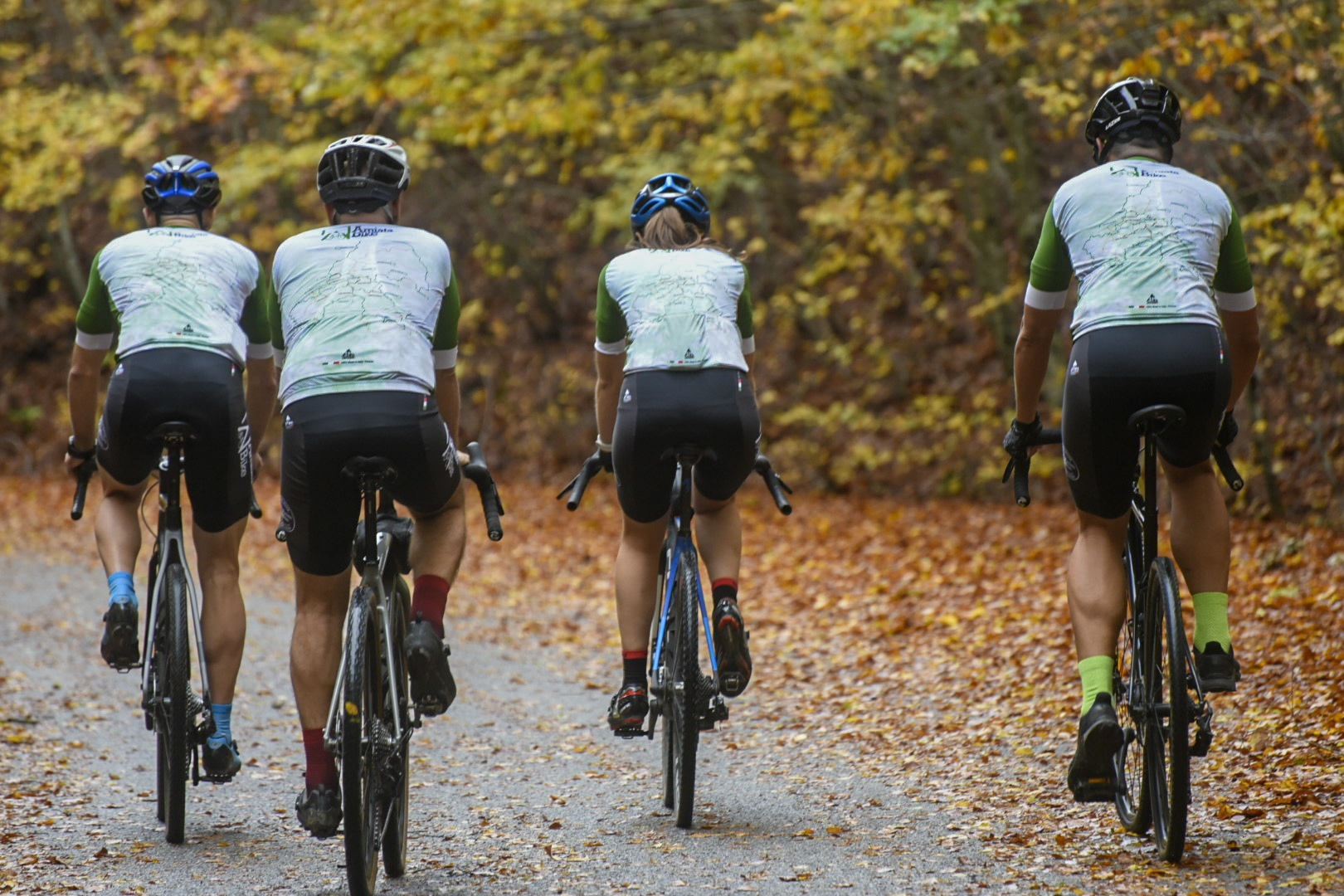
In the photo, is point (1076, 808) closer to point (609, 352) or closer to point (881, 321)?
point (609, 352)

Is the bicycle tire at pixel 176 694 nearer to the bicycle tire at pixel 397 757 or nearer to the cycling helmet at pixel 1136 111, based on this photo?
the bicycle tire at pixel 397 757

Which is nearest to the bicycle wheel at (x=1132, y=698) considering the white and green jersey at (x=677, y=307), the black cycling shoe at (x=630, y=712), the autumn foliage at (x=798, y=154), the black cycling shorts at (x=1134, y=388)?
the black cycling shorts at (x=1134, y=388)

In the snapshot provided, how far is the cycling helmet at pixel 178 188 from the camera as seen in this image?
5.80 m

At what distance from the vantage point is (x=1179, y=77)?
1281 cm

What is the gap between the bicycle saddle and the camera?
441 centimetres

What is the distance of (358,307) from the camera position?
4504mm

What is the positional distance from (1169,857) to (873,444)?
13.1m

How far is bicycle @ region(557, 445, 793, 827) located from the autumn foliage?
18.2 ft

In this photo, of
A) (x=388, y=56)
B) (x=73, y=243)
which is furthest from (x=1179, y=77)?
(x=73, y=243)

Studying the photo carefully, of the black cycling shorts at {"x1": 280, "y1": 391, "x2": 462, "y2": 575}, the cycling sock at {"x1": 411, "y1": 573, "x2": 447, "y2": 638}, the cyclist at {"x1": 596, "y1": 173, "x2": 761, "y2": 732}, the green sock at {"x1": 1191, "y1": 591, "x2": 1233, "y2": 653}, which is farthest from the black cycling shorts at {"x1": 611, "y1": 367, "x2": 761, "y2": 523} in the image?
the green sock at {"x1": 1191, "y1": 591, "x2": 1233, "y2": 653}

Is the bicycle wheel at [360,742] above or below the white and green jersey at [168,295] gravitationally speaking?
below

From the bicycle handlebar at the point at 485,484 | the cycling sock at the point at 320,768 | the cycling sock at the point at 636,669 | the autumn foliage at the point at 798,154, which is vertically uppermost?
the autumn foliage at the point at 798,154

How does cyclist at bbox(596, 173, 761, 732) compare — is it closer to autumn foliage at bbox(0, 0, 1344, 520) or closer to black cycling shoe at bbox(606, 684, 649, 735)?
black cycling shoe at bbox(606, 684, 649, 735)

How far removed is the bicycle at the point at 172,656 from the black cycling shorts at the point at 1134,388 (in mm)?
3143
